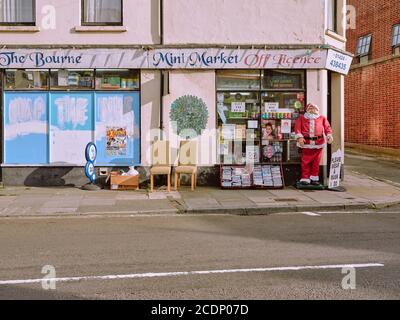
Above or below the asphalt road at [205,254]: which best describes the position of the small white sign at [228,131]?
above

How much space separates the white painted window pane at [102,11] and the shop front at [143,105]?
3.73ft

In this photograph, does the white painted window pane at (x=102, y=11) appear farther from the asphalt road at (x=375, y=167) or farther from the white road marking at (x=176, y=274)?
the white road marking at (x=176, y=274)

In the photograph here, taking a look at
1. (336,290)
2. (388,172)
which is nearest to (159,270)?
(336,290)

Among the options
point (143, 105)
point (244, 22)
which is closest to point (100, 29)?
point (143, 105)

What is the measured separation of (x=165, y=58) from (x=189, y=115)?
158 centimetres

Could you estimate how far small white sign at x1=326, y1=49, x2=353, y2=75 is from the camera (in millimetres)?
14933

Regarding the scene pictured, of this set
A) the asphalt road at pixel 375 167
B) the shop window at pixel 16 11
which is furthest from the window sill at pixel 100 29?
the asphalt road at pixel 375 167

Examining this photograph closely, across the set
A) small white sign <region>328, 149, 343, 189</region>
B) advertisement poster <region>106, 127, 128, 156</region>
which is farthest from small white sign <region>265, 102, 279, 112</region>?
advertisement poster <region>106, 127, 128, 156</region>

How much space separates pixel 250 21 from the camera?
Result: 583 inches

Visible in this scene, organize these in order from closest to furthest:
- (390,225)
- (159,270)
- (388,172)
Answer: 1. (159,270)
2. (390,225)
3. (388,172)

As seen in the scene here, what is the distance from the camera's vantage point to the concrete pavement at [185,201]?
450 inches

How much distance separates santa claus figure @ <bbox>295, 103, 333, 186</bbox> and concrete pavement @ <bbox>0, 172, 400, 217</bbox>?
2.08ft

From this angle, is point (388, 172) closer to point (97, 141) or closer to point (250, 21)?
point (250, 21)
